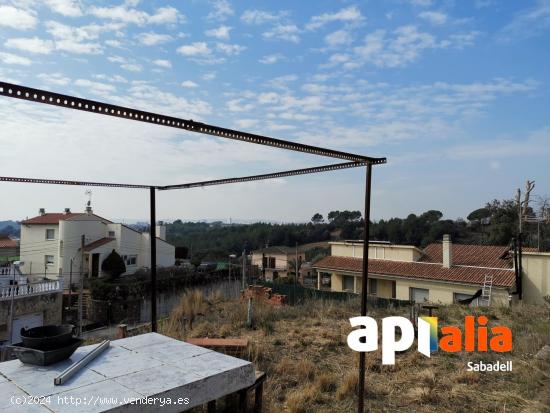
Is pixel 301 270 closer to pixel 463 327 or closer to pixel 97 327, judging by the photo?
pixel 97 327

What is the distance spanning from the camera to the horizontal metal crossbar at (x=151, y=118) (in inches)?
83.4

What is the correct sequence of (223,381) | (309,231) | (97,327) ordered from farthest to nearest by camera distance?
(309,231), (97,327), (223,381)

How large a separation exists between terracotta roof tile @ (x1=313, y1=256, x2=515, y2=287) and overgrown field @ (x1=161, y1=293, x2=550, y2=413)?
10.3 metres

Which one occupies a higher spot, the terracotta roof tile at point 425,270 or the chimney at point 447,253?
the chimney at point 447,253

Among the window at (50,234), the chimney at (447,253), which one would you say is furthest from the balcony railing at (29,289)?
the chimney at (447,253)

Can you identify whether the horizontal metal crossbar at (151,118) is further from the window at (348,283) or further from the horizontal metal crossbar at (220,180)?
the window at (348,283)

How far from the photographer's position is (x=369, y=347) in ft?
20.5

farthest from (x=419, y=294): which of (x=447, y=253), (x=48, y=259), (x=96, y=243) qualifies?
(x=48, y=259)

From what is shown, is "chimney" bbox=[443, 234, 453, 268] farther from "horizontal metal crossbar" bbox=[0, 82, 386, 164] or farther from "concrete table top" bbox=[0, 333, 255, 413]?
"concrete table top" bbox=[0, 333, 255, 413]

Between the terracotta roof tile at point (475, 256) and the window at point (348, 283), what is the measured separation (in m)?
3.97

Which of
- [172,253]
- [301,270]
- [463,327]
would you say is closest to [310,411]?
[463,327]

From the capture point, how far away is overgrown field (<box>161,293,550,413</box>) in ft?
14.5

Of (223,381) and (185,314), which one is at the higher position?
(223,381)

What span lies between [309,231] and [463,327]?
42688mm
